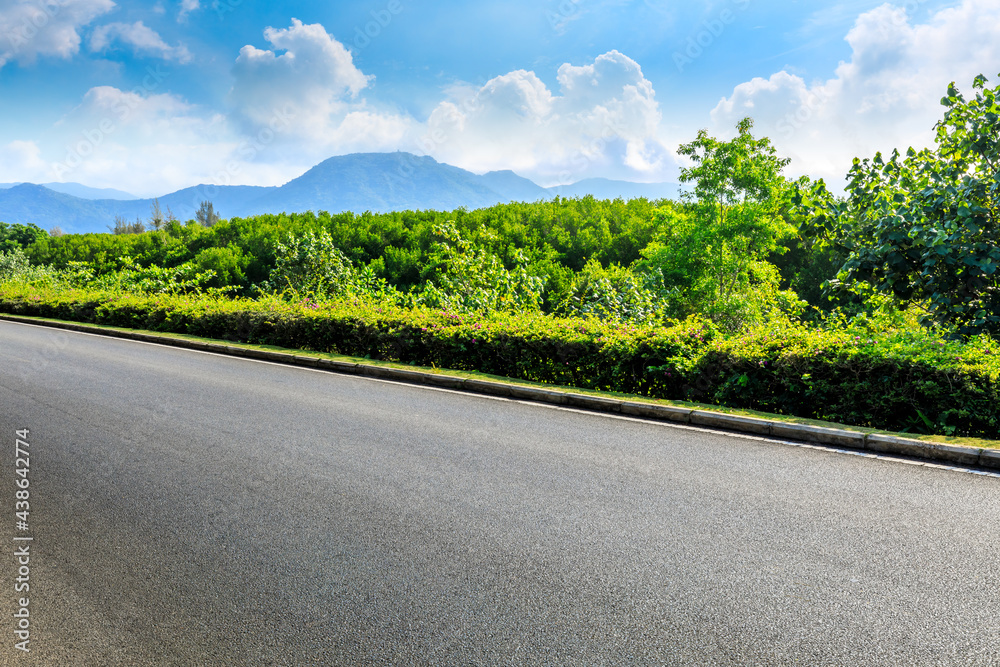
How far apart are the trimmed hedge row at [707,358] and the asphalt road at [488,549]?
1280mm

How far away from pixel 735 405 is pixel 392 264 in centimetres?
2736

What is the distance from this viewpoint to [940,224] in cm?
762

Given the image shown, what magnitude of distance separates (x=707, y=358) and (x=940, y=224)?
3435 mm

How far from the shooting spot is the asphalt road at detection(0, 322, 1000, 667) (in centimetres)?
300

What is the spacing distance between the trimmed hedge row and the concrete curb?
663 mm

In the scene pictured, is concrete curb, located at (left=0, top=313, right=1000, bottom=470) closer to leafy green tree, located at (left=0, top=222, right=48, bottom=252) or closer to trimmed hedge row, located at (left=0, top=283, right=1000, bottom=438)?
trimmed hedge row, located at (left=0, top=283, right=1000, bottom=438)

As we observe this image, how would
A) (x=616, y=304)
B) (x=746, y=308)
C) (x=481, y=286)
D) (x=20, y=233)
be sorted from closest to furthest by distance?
(x=616, y=304) → (x=481, y=286) → (x=746, y=308) → (x=20, y=233)

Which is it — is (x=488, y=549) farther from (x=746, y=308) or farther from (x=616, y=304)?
(x=746, y=308)

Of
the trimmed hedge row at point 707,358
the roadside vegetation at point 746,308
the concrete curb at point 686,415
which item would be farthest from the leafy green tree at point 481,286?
the concrete curb at point 686,415

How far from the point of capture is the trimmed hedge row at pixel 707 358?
6.33m

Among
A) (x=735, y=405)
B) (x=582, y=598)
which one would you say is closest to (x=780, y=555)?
(x=582, y=598)

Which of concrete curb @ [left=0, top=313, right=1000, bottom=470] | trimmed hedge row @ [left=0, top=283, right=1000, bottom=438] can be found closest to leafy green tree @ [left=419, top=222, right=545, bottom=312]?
trimmed hedge row @ [left=0, top=283, right=1000, bottom=438]

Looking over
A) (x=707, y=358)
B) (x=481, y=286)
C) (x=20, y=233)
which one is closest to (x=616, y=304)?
(x=481, y=286)

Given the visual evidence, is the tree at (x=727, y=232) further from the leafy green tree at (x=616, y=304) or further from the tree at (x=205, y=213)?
the tree at (x=205, y=213)
